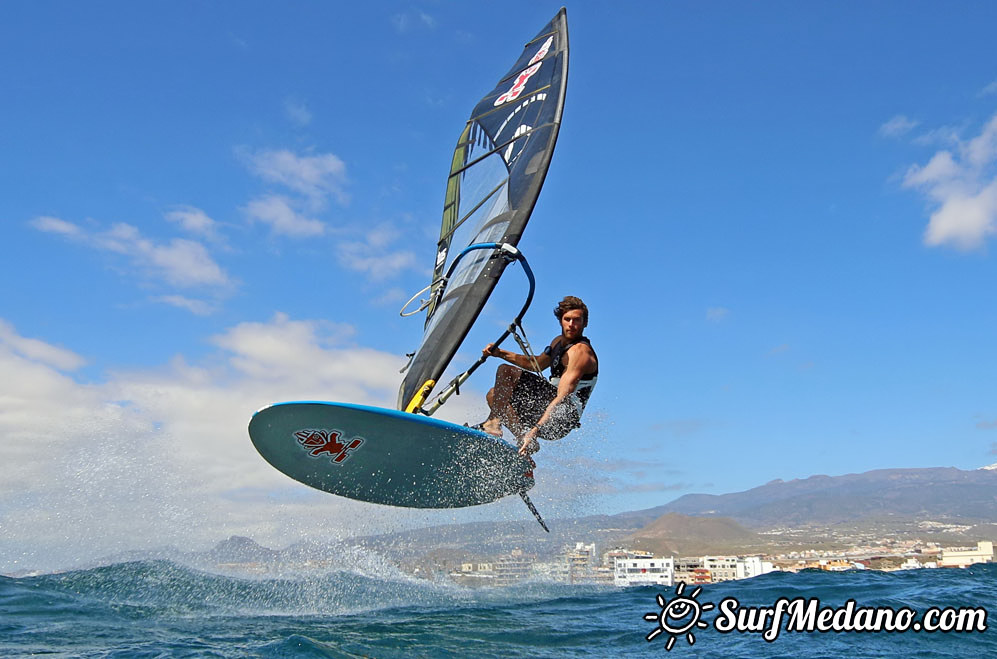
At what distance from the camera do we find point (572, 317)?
23.1 feet

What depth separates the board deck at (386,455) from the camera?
6.09 metres

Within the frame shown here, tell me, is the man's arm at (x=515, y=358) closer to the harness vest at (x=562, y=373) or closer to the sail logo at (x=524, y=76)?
the harness vest at (x=562, y=373)

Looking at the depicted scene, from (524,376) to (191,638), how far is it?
3.74m

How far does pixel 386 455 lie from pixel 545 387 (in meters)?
1.74

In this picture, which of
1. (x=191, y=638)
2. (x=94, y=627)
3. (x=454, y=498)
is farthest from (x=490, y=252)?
(x=94, y=627)

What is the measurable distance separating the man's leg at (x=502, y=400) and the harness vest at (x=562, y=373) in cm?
35

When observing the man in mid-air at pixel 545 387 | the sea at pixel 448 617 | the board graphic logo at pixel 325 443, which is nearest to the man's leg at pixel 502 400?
the man in mid-air at pixel 545 387

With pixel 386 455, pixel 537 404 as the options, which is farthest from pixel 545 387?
pixel 386 455

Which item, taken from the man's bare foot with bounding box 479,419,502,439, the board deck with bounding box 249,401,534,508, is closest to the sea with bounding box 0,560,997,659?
the board deck with bounding box 249,401,534,508

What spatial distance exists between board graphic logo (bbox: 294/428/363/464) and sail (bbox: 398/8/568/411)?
70 centimetres

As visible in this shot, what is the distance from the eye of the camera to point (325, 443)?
21.2 ft

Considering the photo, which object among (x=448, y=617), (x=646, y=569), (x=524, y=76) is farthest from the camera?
(x=646, y=569)

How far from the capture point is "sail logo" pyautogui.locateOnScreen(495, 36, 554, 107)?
33.0 ft

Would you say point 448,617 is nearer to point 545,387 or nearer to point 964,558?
point 545,387
